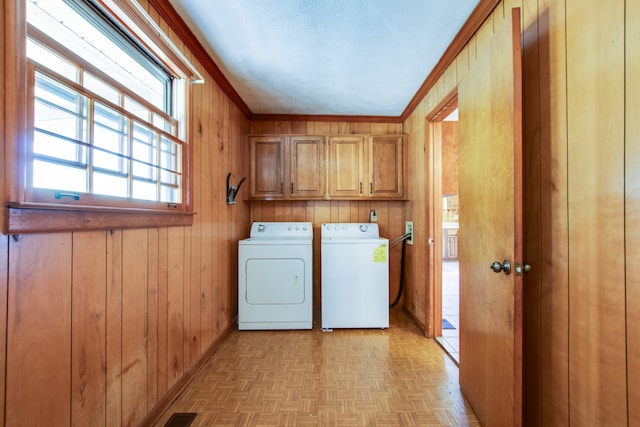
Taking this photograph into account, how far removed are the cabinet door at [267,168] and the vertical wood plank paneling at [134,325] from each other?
5.29 feet

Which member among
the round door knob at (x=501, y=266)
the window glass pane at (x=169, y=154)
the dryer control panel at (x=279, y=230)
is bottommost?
the round door knob at (x=501, y=266)

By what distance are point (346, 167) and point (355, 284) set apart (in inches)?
48.3

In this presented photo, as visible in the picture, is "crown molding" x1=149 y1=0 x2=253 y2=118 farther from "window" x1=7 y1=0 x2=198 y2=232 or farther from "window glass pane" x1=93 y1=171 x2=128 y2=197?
"window glass pane" x1=93 y1=171 x2=128 y2=197

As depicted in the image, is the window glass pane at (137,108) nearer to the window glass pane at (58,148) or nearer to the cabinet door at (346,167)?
the window glass pane at (58,148)

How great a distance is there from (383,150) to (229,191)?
165cm

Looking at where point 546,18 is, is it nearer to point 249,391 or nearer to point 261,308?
point 249,391

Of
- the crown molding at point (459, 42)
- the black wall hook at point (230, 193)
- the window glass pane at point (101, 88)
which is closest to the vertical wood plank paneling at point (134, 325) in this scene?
the window glass pane at point (101, 88)

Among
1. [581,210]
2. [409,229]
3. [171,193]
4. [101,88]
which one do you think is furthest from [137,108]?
[409,229]

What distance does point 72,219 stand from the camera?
0.92 meters

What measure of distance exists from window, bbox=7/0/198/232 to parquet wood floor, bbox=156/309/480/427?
1.10 metres

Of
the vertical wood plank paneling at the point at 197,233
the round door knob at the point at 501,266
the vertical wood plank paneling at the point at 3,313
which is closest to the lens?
the vertical wood plank paneling at the point at 3,313

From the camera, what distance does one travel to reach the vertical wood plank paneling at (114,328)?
43.3 inches

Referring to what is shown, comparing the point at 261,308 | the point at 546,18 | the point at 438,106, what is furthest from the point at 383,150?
the point at 261,308

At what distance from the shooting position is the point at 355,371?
1.83m
